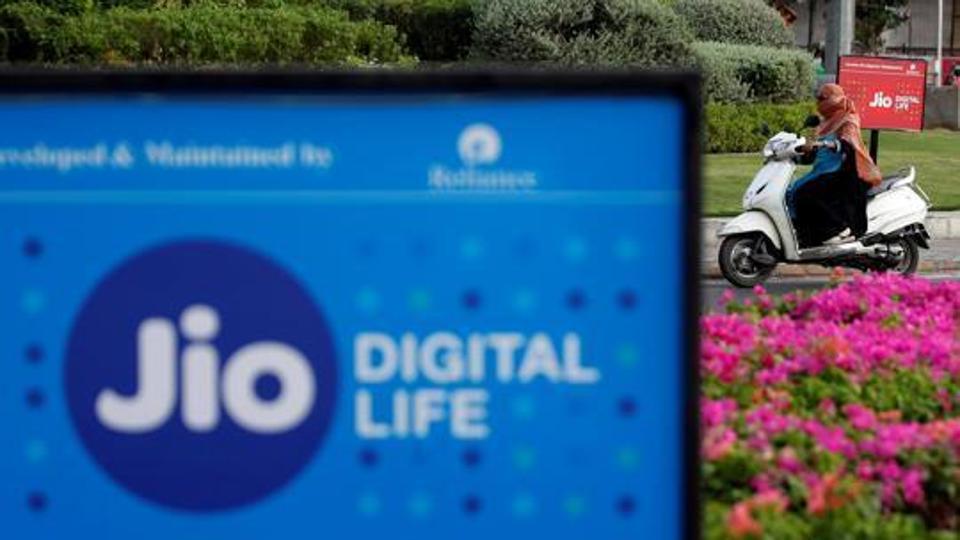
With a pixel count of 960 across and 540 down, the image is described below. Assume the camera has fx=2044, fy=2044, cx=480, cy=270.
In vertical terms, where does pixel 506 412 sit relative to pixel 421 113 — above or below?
below

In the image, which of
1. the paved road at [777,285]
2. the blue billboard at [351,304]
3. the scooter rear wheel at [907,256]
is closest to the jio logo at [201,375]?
the blue billboard at [351,304]

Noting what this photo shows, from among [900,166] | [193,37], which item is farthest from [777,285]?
[193,37]

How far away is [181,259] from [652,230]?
26.0 inches

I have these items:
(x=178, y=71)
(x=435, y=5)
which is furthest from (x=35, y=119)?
(x=435, y=5)

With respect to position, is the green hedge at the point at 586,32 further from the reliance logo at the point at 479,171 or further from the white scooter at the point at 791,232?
the reliance logo at the point at 479,171

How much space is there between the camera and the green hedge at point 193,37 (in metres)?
25.4

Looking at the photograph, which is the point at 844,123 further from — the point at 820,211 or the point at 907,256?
the point at 907,256

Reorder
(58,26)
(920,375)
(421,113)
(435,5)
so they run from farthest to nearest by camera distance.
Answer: (435,5) < (58,26) < (920,375) < (421,113)

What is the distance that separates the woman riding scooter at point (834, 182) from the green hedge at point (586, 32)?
1488 centimetres

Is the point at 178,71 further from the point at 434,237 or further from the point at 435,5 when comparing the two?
the point at 435,5

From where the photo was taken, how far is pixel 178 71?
2812mm

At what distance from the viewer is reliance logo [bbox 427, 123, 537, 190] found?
280 centimetres

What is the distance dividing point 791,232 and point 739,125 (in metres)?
14.2

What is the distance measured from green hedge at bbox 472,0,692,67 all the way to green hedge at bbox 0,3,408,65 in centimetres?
184
